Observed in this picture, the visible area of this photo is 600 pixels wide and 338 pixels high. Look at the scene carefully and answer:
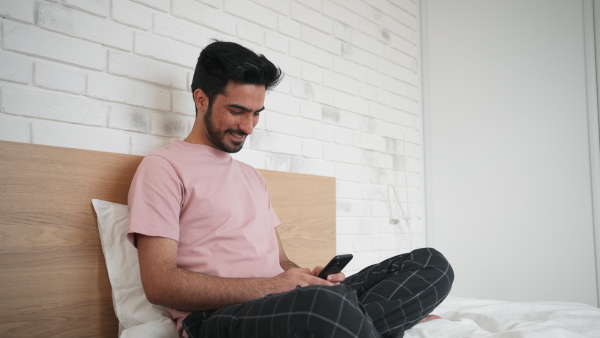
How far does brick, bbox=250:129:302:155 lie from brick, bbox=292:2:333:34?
539 mm

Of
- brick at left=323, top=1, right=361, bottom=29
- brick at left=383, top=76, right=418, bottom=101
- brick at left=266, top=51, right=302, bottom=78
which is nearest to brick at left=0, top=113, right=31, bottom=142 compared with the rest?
brick at left=266, top=51, right=302, bottom=78

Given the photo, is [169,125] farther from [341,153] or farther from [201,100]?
[341,153]

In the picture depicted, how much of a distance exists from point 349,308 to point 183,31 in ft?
3.80

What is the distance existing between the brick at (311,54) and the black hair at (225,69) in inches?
23.7

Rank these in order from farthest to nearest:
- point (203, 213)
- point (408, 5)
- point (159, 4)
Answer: point (408, 5) → point (159, 4) → point (203, 213)

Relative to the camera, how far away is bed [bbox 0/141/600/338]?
46.7 inches

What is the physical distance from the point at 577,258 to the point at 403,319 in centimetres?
159

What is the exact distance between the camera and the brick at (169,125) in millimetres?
1565

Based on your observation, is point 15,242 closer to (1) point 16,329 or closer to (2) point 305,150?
(1) point 16,329

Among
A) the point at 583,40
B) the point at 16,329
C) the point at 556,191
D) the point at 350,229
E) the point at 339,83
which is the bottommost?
the point at 16,329

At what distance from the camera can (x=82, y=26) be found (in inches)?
54.9

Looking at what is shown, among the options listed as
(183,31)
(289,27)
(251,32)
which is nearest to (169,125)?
(183,31)

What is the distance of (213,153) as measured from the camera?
1.51 metres

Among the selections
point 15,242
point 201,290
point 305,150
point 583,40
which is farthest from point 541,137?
point 15,242
